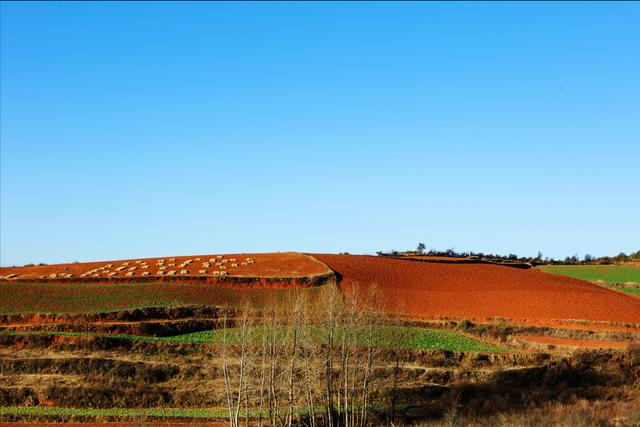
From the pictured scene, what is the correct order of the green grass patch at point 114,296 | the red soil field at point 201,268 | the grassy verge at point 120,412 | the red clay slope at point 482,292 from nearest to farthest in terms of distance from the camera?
the grassy verge at point 120,412 < the green grass patch at point 114,296 < the red clay slope at point 482,292 < the red soil field at point 201,268

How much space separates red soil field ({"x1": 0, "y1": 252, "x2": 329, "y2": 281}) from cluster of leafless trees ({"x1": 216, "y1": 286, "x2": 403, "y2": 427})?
22107 mm

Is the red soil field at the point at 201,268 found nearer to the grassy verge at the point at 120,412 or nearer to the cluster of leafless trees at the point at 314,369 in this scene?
the cluster of leafless trees at the point at 314,369

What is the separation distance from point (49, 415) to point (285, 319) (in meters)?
16.3

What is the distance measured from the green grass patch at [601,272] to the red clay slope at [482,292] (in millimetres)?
5620

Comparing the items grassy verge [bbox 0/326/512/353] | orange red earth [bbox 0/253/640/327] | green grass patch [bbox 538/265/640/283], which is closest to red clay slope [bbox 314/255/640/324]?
orange red earth [bbox 0/253/640/327]

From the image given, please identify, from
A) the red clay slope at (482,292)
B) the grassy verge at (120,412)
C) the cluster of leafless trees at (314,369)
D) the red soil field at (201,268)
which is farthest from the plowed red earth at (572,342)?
the grassy verge at (120,412)

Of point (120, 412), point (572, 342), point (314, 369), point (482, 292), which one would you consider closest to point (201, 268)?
point (482, 292)

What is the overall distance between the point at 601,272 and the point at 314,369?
2261 inches

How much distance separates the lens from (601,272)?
85750mm

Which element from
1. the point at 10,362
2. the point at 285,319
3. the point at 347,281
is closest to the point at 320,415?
the point at 285,319

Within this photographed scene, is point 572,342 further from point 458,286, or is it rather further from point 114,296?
point 114,296

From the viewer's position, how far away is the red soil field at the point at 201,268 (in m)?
68.2

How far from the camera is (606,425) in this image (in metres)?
33.9

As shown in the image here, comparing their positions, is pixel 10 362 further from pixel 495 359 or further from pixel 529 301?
pixel 529 301
